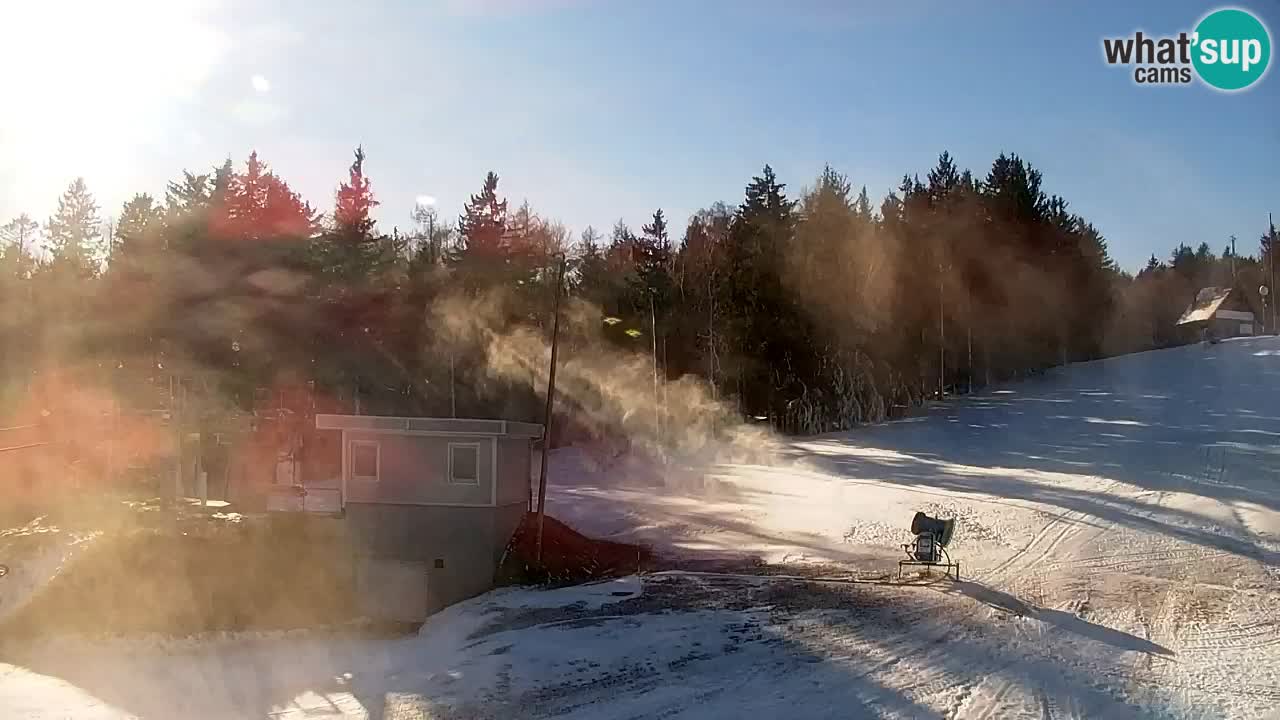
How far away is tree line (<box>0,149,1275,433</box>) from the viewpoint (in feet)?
107

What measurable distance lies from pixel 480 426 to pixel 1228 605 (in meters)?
13.6

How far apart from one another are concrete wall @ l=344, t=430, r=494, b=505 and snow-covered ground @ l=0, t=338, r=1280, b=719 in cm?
236

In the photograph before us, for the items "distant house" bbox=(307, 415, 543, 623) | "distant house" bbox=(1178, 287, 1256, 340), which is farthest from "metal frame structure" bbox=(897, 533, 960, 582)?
"distant house" bbox=(1178, 287, 1256, 340)

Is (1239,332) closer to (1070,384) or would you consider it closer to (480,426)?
(1070,384)

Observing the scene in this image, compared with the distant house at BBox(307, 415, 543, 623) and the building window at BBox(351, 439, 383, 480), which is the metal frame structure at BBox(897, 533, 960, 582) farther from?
the building window at BBox(351, 439, 383, 480)

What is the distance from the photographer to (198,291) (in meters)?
31.7

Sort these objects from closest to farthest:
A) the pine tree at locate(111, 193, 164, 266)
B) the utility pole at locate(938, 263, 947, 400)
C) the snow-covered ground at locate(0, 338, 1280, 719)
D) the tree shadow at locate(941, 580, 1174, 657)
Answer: the snow-covered ground at locate(0, 338, 1280, 719) < the tree shadow at locate(941, 580, 1174, 657) < the pine tree at locate(111, 193, 164, 266) < the utility pole at locate(938, 263, 947, 400)

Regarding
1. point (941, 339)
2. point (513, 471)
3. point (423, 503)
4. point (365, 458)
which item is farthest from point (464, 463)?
point (941, 339)

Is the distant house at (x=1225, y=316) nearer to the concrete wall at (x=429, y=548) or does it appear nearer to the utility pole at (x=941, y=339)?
the utility pole at (x=941, y=339)

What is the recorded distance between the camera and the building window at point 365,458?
65.3 feet

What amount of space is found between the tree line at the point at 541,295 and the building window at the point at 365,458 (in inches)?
562

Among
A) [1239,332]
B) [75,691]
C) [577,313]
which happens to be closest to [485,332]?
[577,313]

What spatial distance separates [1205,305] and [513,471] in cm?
7144

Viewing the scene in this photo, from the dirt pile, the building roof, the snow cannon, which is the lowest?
the dirt pile
